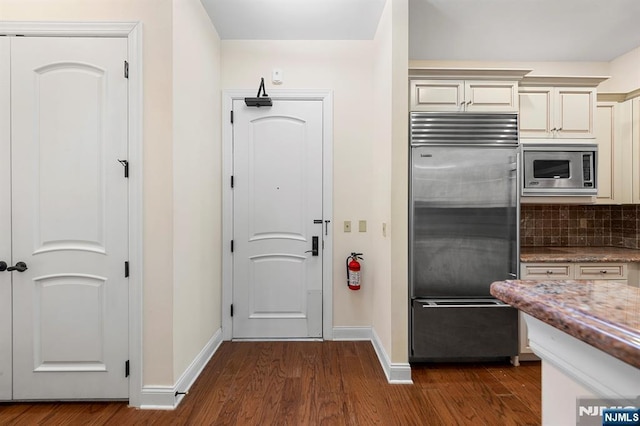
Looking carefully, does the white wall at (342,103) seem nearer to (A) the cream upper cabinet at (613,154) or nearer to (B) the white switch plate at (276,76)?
(B) the white switch plate at (276,76)

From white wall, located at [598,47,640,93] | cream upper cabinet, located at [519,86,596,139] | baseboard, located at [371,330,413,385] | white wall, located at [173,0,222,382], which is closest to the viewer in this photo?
white wall, located at [173,0,222,382]

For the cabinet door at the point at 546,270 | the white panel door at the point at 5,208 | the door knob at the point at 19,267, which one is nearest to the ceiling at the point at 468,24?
the white panel door at the point at 5,208

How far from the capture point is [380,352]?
8.58ft

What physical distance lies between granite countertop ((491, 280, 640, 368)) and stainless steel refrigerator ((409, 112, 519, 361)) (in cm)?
175

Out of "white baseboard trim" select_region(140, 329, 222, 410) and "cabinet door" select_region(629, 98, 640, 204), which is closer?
"white baseboard trim" select_region(140, 329, 222, 410)

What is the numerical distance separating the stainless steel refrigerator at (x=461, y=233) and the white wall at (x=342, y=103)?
585 mm

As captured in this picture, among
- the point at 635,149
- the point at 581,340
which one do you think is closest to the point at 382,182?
the point at 581,340

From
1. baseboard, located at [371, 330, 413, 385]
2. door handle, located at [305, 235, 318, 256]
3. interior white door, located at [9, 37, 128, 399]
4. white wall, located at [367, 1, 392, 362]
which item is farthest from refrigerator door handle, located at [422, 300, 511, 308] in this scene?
interior white door, located at [9, 37, 128, 399]

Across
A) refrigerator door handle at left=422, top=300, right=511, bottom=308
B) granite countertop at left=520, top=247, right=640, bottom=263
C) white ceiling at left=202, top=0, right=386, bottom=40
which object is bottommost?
refrigerator door handle at left=422, top=300, right=511, bottom=308

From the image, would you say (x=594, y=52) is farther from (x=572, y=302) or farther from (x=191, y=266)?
(x=191, y=266)

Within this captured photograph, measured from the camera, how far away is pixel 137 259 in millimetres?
1979

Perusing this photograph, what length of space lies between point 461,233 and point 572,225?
168cm

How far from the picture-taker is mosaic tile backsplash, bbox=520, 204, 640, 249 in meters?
3.22

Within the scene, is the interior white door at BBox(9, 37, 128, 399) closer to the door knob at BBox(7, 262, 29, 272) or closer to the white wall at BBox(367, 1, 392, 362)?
the door knob at BBox(7, 262, 29, 272)
